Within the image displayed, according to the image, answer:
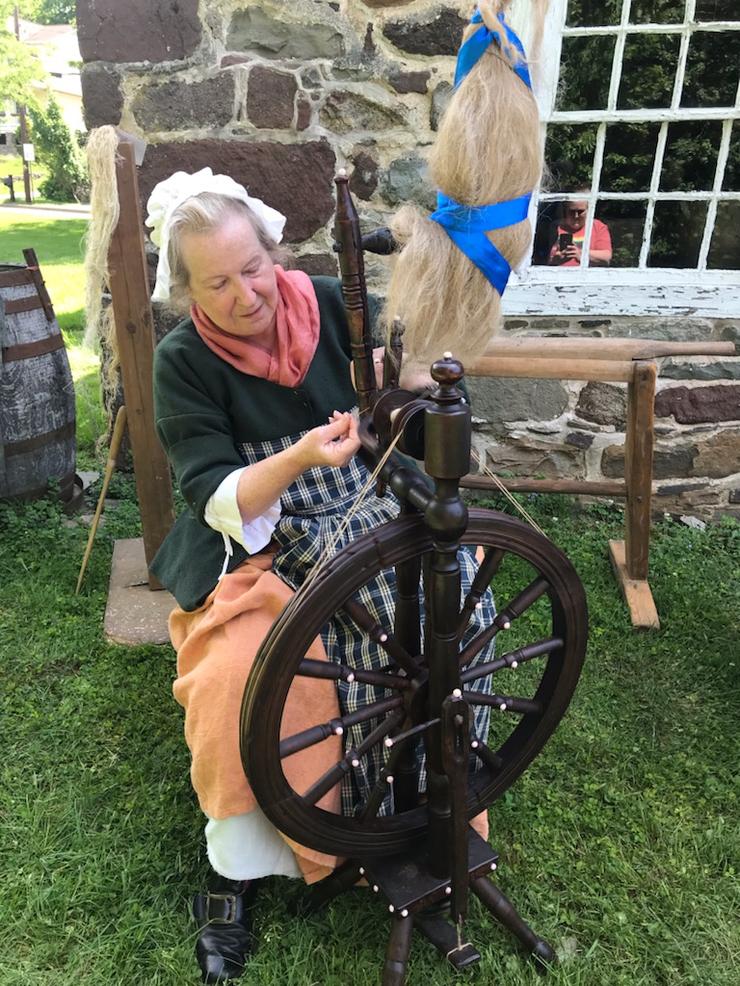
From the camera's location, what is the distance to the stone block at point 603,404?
11.2 ft

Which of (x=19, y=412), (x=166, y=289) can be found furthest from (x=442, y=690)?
(x=19, y=412)

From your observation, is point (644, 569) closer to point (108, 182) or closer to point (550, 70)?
point (550, 70)

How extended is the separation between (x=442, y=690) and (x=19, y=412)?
2552 millimetres

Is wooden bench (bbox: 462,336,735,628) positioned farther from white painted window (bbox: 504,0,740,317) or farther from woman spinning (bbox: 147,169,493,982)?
woman spinning (bbox: 147,169,493,982)

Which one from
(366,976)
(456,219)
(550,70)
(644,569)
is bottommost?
(366,976)

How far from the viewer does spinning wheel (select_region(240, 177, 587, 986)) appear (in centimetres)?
132

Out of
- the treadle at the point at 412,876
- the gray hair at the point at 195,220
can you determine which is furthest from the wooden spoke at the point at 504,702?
the gray hair at the point at 195,220

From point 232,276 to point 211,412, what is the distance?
30 centimetres

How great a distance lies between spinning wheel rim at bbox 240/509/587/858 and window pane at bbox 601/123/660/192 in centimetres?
227

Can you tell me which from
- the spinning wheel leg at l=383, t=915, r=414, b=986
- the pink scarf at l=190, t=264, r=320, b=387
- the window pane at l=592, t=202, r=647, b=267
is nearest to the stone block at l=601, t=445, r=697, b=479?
the window pane at l=592, t=202, r=647, b=267

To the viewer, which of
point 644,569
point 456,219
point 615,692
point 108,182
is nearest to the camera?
point 456,219

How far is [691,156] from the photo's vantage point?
10.4 feet

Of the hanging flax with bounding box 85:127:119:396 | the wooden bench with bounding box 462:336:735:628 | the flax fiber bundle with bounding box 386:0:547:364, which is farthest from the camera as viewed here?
the wooden bench with bounding box 462:336:735:628

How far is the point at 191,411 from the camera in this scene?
1.75 m
